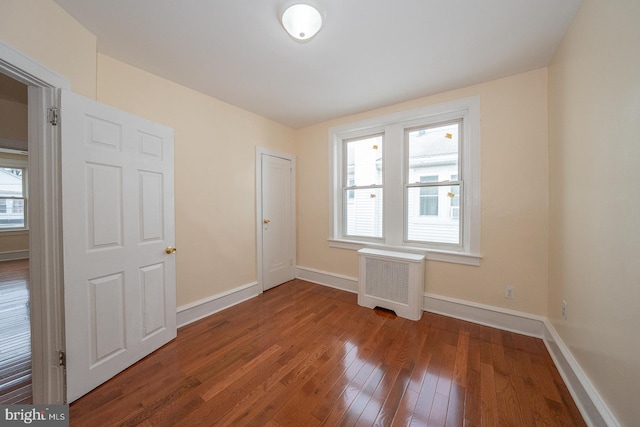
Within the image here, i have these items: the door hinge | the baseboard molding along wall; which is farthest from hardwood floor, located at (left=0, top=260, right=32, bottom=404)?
the baseboard molding along wall

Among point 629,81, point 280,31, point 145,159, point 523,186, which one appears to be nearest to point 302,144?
point 280,31

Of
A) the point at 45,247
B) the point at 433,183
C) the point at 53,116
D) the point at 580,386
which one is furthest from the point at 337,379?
the point at 53,116

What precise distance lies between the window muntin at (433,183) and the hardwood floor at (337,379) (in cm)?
105

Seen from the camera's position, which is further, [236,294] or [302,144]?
[302,144]

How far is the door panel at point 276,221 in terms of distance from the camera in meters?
3.32

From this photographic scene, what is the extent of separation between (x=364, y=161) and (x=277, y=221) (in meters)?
1.67

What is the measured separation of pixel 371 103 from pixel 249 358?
3.14 metres

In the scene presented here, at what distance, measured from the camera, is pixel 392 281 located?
2.62 m

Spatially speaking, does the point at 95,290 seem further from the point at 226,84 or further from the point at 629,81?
the point at 629,81

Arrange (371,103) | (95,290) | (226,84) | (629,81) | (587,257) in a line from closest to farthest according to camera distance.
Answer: (629,81) < (587,257) < (95,290) < (226,84) < (371,103)

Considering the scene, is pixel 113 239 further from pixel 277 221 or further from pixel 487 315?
pixel 487 315

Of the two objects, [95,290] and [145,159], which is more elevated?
[145,159]

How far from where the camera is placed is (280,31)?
1.64 metres

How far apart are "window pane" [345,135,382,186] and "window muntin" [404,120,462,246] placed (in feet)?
1.39
